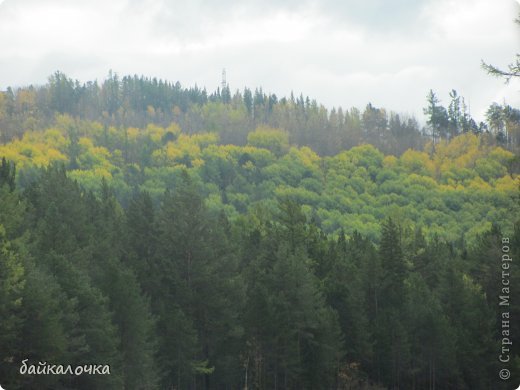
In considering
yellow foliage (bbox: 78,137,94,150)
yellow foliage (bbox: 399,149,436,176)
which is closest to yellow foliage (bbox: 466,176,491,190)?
yellow foliage (bbox: 399,149,436,176)

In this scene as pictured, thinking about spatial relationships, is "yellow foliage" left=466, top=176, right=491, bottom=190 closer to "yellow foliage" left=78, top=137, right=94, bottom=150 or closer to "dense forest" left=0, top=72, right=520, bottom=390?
"dense forest" left=0, top=72, right=520, bottom=390

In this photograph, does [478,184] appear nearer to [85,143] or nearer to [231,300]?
[85,143]

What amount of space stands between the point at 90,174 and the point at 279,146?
53137 millimetres


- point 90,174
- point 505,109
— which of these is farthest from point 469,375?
point 90,174

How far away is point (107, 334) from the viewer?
32406mm

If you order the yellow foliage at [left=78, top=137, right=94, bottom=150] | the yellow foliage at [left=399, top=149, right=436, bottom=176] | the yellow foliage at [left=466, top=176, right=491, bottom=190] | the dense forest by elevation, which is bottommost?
the dense forest

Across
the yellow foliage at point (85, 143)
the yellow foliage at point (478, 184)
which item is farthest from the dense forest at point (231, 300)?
the yellow foliage at point (85, 143)

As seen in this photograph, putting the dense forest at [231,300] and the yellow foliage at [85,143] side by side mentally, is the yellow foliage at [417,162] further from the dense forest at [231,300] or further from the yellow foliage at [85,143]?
the dense forest at [231,300]

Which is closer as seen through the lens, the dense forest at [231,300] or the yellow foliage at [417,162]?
the dense forest at [231,300]

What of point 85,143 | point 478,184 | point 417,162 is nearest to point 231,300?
point 478,184

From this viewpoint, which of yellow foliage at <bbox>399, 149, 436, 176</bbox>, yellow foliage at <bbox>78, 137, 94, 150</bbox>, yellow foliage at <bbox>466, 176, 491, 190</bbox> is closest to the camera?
yellow foliage at <bbox>466, 176, 491, 190</bbox>

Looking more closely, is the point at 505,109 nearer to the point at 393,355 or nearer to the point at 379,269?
the point at 393,355

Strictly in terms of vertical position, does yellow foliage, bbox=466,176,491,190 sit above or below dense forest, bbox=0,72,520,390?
above

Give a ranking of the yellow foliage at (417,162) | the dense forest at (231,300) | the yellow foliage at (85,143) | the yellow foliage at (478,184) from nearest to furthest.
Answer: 1. the dense forest at (231,300)
2. the yellow foliage at (478,184)
3. the yellow foliage at (417,162)
4. the yellow foliage at (85,143)
